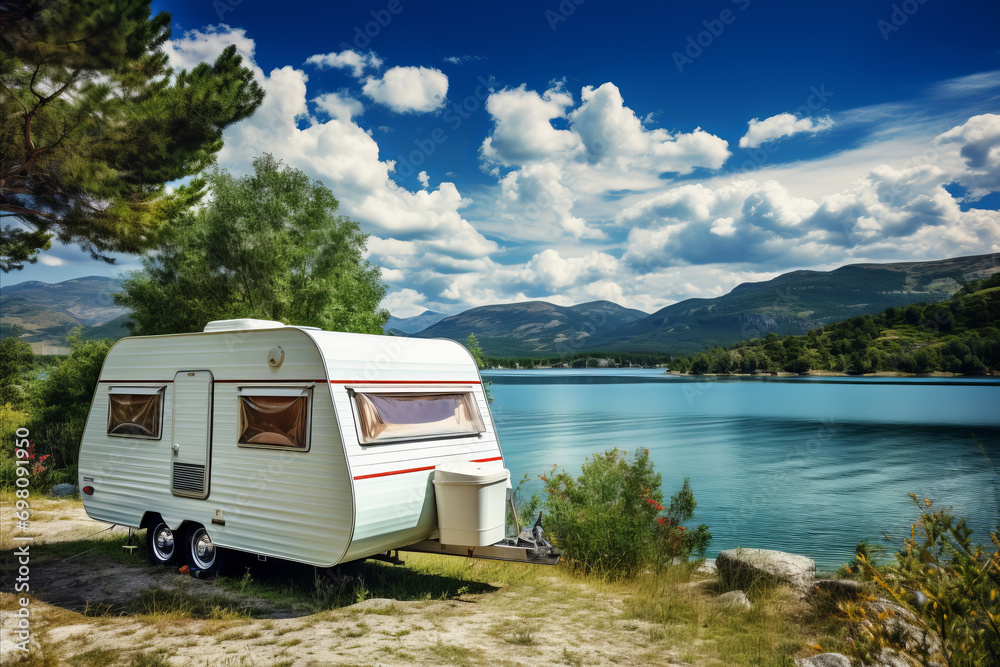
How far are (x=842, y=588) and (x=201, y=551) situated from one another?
767 centimetres

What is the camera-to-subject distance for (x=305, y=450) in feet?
21.3

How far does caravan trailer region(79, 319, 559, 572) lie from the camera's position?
635cm

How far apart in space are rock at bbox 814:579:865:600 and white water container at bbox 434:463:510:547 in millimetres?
3796

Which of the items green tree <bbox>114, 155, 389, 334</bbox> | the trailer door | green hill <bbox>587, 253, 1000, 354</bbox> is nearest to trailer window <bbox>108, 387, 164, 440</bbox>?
the trailer door

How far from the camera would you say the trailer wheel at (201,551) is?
295 inches

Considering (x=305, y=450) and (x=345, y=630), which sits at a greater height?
(x=305, y=450)

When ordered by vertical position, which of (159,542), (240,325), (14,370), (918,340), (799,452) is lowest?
(799,452)

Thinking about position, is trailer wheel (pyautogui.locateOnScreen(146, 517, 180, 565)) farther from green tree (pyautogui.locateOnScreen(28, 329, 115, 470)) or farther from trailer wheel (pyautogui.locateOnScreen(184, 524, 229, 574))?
green tree (pyautogui.locateOnScreen(28, 329, 115, 470))

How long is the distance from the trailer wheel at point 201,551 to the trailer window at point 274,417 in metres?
1.54

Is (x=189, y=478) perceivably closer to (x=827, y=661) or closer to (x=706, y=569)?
(x=827, y=661)

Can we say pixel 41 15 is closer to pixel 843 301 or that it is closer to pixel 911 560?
pixel 911 560

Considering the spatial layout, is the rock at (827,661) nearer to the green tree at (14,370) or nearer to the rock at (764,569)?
the rock at (764,569)

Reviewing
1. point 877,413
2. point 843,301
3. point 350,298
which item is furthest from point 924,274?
point 350,298

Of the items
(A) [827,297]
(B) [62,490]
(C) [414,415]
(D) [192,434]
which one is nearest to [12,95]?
(D) [192,434]
